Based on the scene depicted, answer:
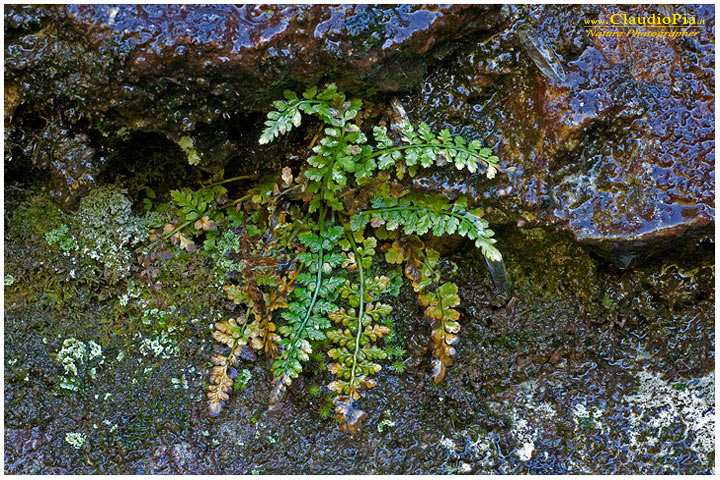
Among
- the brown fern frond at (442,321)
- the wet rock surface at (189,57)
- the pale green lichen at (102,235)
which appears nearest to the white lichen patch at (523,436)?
the brown fern frond at (442,321)

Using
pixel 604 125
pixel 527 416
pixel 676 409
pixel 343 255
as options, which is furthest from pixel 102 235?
pixel 676 409

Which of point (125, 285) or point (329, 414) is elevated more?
point (125, 285)

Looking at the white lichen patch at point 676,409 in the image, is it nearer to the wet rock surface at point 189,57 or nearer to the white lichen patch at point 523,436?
the white lichen patch at point 523,436

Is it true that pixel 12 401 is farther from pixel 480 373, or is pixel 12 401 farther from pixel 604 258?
pixel 604 258

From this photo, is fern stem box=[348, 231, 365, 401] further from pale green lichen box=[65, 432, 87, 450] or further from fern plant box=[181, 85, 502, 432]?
pale green lichen box=[65, 432, 87, 450]

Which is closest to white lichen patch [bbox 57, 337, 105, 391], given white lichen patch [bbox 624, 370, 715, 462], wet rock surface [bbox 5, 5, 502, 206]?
wet rock surface [bbox 5, 5, 502, 206]

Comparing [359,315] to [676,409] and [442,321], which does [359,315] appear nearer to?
[442,321]

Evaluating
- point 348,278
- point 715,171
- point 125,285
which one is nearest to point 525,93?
point 715,171
